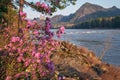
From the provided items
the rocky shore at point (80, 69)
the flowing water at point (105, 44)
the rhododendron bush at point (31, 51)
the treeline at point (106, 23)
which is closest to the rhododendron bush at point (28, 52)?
the rhododendron bush at point (31, 51)

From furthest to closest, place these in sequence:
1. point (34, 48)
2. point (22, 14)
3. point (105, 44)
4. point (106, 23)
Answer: point (106, 23), point (105, 44), point (22, 14), point (34, 48)

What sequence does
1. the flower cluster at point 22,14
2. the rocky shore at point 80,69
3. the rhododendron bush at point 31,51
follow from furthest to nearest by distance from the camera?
1. the rocky shore at point 80,69
2. the flower cluster at point 22,14
3. the rhododendron bush at point 31,51

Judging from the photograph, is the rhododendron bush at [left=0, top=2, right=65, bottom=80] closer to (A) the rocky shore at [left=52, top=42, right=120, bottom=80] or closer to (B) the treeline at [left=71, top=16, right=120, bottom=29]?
(A) the rocky shore at [left=52, top=42, right=120, bottom=80]

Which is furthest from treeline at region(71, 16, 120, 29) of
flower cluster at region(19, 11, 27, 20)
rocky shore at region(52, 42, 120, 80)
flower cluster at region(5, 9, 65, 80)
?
flower cluster at region(5, 9, 65, 80)

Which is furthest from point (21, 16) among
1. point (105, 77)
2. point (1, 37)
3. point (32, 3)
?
point (105, 77)

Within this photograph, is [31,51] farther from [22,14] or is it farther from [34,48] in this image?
[22,14]

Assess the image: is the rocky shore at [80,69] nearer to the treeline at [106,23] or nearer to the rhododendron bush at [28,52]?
the rhododendron bush at [28,52]

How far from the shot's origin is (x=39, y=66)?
660cm

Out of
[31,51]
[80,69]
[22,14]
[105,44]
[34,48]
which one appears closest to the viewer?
[31,51]

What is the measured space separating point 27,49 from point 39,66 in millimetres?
472

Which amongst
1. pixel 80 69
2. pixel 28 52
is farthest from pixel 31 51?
pixel 80 69

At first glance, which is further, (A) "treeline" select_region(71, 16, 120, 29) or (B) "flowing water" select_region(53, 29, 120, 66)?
(A) "treeline" select_region(71, 16, 120, 29)

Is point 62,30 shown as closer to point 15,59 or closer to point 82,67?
point 15,59

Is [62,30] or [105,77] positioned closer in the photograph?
[62,30]
